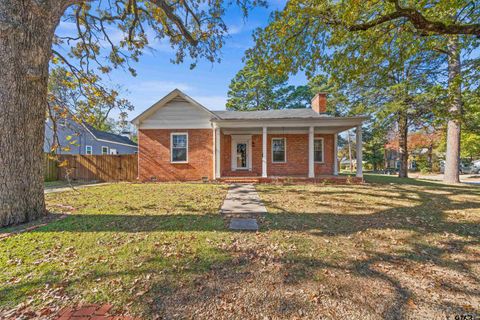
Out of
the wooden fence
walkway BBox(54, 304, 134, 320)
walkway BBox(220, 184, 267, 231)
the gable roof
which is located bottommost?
walkway BBox(54, 304, 134, 320)

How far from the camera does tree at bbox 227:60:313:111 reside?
30.0 meters

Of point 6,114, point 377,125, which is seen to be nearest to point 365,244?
point 6,114

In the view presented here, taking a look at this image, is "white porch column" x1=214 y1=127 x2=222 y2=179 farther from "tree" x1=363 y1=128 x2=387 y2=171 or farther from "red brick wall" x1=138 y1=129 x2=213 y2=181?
"tree" x1=363 y1=128 x2=387 y2=171

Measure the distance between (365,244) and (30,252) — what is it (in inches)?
220

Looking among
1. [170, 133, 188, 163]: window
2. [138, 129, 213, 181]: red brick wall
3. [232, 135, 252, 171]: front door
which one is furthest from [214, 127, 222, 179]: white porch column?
[232, 135, 252, 171]: front door

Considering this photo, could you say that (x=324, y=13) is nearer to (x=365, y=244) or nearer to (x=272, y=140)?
(x=365, y=244)

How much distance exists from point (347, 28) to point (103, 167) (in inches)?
572

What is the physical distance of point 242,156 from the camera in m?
13.9

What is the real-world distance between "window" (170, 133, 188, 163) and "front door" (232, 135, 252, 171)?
10.4 ft

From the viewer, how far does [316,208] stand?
19.7 feet

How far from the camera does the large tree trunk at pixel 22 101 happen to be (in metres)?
4.07

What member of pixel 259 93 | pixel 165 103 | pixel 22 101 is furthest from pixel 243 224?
pixel 259 93

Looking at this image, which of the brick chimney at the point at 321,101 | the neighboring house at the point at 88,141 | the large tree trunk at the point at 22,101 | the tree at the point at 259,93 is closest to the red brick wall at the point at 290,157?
the brick chimney at the point at 321,101

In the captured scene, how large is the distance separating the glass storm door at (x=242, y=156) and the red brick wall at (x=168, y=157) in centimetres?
235
